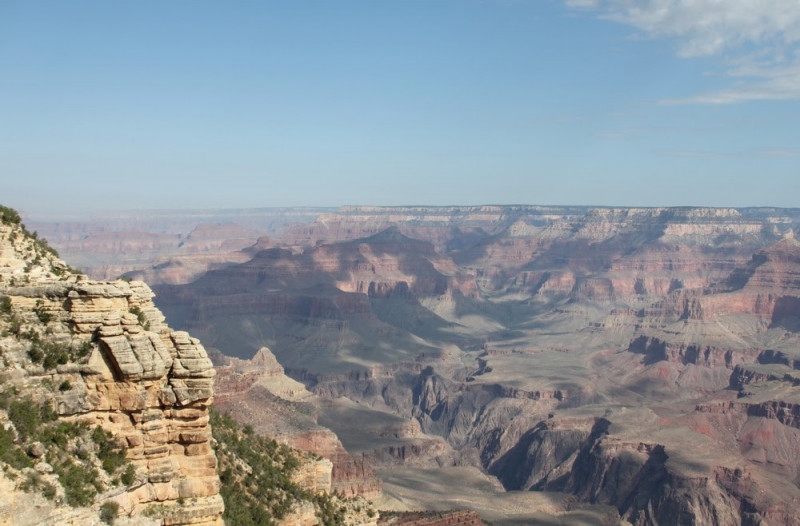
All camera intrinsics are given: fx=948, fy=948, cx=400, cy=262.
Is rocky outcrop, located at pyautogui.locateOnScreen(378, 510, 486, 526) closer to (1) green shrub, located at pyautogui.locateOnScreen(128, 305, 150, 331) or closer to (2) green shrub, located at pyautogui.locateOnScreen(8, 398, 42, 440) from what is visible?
(1) green shrub, located at pyautogui.locateOnScreen(128, 305, 150, 331)

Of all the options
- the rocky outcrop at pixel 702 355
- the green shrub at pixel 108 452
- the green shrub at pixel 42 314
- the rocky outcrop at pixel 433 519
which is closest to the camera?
the green shrub at pixel 108 452

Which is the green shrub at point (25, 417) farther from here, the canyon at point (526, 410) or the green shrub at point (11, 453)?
the canyon at point (526, 410)

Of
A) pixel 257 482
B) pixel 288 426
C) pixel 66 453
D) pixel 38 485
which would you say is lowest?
pixel 288 426

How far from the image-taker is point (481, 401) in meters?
155

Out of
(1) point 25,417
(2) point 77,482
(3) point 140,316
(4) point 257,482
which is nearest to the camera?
(2) point 77,482

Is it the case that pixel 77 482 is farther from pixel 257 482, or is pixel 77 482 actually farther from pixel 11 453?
pixel 257 482

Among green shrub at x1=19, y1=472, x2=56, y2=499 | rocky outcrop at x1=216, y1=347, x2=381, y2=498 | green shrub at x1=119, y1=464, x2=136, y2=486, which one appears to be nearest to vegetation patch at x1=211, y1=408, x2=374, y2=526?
green shrub at x1=119, y1=464, x2=136, y2=486


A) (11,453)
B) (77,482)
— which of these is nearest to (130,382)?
(77,482)

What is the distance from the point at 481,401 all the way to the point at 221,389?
99072 millimetres

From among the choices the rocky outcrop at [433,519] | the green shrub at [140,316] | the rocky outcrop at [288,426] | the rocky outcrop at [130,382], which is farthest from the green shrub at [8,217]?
the rocky outcrop at [288,426]

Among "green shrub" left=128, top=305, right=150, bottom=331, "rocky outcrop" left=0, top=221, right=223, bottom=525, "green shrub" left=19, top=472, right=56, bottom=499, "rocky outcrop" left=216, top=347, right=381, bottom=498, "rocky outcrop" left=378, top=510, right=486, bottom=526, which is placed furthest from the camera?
"rocky outcrop" left=216, top=347, right=381, bottom=498

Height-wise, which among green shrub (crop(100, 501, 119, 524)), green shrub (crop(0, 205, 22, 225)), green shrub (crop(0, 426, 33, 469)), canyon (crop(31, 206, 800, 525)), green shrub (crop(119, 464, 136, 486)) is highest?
green shrub (crop(0, 205, 22, 225))

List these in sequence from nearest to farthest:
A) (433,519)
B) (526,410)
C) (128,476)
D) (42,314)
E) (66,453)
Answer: (66,453) < (128,476) < (42,314) < (433,519) < (526,410)

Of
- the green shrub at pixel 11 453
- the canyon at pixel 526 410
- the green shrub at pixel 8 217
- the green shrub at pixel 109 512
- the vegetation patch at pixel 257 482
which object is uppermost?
the green shrub at pixel 8 217
